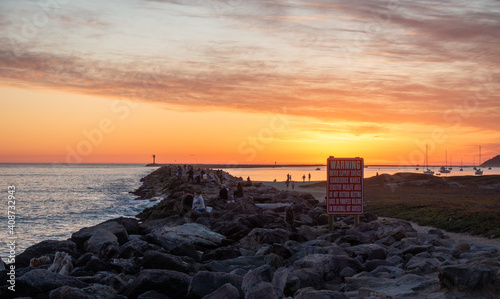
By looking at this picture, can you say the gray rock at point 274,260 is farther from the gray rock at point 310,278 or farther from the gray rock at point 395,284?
the gray rock at point 395,284

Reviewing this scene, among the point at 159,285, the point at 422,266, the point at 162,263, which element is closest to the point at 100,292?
the point at 159,285

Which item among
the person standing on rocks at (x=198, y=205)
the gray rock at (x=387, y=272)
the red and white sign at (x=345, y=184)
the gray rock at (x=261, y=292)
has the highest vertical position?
the red and white sign at (x=345, y=184)

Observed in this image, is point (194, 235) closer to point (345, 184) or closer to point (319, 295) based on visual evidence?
point (345, 184)

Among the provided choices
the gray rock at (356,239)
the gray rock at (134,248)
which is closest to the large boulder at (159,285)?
the gray rock at (134,248)

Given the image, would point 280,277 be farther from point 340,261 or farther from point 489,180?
point 489,180

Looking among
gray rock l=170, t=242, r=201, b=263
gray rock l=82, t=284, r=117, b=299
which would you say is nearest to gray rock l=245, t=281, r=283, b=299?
gray rock l=82, t=284, r=117, b=299

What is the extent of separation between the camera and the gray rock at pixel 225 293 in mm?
8219

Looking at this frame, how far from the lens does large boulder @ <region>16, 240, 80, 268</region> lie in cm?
1263

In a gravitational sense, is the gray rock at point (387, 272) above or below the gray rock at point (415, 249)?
below

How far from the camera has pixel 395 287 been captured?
8.67m

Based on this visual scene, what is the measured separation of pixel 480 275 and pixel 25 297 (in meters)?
7.89

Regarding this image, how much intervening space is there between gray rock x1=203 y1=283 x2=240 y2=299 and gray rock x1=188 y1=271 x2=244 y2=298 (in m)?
0.37

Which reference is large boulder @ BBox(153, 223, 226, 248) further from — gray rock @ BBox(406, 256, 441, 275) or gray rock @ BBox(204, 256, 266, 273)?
gray rock @ BBox(406, 256, 441, 275)

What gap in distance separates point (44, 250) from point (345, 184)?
10708 mm
